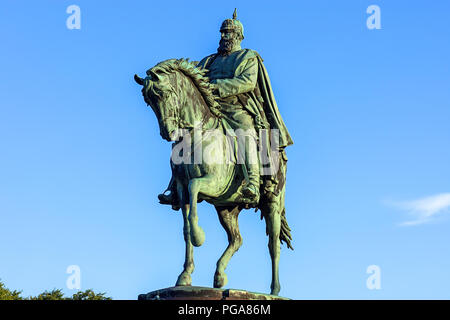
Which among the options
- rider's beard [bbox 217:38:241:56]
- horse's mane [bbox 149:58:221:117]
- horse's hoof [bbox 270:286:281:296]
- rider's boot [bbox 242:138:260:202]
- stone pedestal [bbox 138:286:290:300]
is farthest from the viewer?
rider's beard [bbox 217:38:241:56]

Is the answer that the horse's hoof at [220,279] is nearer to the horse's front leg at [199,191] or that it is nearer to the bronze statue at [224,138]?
the bronze statue at [224,138]

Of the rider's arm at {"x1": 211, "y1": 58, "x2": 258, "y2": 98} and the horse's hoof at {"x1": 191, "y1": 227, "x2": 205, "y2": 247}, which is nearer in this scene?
the horse's hoof at {"x1": 191, "y1": 227, "x2": 205, "y2": 247}

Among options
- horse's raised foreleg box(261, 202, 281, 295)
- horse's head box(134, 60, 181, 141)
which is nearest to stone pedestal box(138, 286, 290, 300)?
horse's raised foreleg box(261, 202, 281, 295)

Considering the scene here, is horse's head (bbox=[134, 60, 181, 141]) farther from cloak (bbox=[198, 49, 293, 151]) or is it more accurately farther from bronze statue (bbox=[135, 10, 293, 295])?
cloak (bbox=[198, 49, 293, 151])

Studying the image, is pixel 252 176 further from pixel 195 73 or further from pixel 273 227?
pixel 195 73

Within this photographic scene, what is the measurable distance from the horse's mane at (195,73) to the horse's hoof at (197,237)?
235 centimetres

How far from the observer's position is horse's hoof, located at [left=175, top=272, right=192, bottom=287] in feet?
47.9

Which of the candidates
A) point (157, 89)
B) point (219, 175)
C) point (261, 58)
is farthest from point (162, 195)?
point (261, 58)

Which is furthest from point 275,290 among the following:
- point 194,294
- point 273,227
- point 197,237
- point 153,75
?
point 153,75

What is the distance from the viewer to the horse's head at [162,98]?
47.9 feet

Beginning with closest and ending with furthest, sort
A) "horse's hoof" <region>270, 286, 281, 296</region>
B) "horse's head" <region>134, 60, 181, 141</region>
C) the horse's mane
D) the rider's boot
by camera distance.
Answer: "horse's head" <region>134, 60, 181, 141</region> → the horse's mane → the rider's boot → "horse's hoof" <region>270, 286, 281, 296</region>

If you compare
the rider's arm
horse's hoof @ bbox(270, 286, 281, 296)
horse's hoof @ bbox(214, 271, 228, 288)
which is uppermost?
the rider's arm

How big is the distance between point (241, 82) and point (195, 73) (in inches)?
44.0
